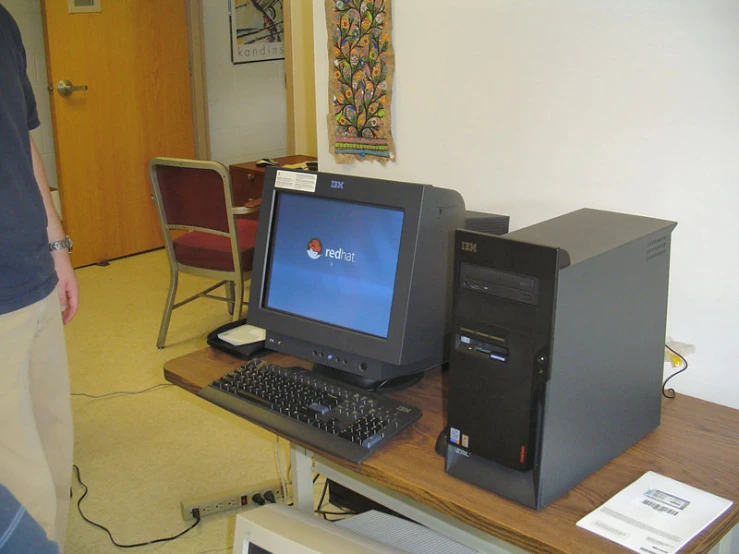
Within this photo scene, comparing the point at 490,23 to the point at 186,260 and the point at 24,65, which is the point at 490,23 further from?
the point at 186,260

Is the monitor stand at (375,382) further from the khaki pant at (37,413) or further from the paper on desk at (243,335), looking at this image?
the khaki pant at (37,413)

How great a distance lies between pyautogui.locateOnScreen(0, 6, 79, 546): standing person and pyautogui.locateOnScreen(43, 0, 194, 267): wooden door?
8.87 ft

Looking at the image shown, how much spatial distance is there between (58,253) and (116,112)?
9.54ft

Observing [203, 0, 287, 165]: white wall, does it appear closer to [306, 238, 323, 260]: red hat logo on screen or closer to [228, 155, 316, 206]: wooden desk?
[228, 155, 316, 206]: wooden desk

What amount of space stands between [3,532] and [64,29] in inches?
162

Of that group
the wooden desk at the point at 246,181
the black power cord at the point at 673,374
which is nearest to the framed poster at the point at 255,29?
the wooden desk at the point at 246,181

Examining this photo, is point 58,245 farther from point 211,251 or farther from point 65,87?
point 65,87

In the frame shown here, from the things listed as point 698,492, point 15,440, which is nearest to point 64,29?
point 15,440

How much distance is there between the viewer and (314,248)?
1.55m

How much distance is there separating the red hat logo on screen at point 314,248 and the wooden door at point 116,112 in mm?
3228

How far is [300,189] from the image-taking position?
1.55 meters

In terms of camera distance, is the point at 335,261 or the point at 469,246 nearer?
the point at 469,246

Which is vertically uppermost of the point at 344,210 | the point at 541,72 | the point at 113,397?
the point at 541,72

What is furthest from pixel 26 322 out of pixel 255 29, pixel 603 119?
pixel 255 29
